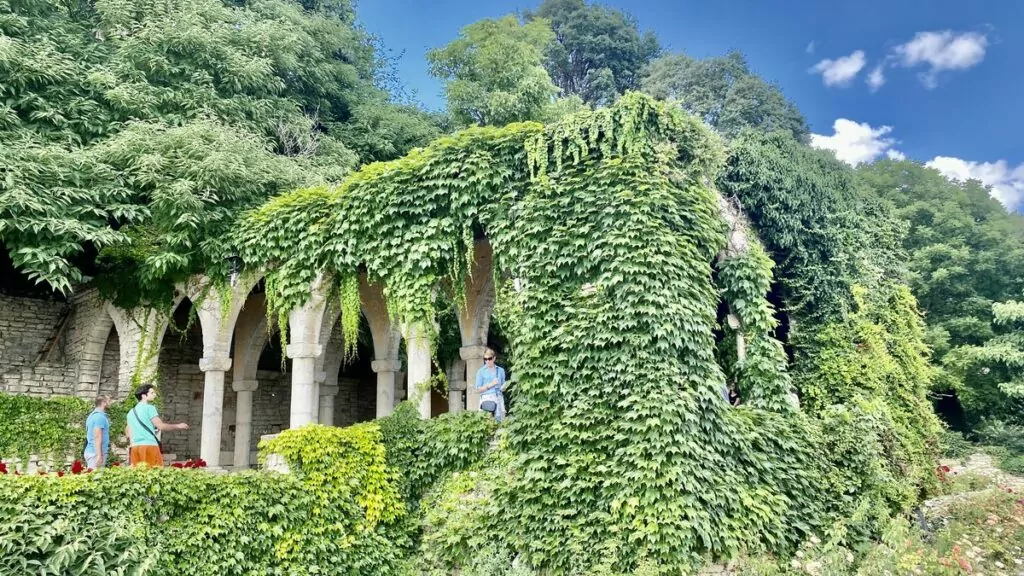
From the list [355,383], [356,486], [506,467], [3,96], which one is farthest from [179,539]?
[355,383]

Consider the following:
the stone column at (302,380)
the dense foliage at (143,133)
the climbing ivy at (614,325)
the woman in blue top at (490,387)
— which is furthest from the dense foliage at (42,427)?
the woman in blue top at (490,387)

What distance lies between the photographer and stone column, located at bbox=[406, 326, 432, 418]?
29.0 feet

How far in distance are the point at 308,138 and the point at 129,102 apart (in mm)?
3941

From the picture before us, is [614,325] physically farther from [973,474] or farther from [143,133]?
[973,474]

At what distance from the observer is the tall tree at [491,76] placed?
19578mm

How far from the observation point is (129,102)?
40.3 feet

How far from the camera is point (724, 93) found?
31.5 m

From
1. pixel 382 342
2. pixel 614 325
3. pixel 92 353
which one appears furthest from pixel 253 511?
pixel 92 353

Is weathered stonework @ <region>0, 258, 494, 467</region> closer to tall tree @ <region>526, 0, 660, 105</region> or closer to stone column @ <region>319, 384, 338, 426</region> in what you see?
stone column @ <region>319, 384, 338, 426</region>

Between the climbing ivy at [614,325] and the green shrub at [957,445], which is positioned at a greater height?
the climbing ivy at [614,325]

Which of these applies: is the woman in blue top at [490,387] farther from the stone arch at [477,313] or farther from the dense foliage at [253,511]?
the stone arch at [477,313]

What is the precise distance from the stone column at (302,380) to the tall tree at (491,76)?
435 inches

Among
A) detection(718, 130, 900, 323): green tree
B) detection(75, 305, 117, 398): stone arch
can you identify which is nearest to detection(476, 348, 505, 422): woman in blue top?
detection(718, 130, 900, 323): green tree

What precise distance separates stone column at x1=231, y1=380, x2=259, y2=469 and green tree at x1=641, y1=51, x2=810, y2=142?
2189 centimetres
